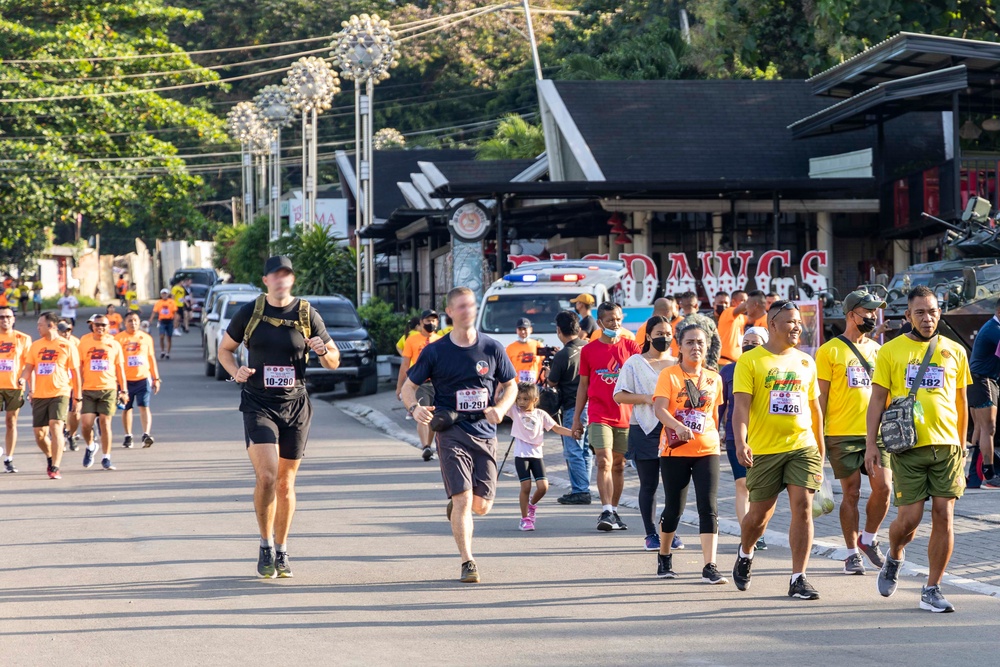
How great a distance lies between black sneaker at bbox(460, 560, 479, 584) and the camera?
8.87m

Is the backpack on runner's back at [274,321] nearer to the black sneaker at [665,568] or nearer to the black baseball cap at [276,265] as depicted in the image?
the black baseball cap at [276,265]

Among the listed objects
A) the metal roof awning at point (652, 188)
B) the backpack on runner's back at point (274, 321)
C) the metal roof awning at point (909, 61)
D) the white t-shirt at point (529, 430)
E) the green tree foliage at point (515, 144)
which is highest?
the green tree foliage at point (515, 144)

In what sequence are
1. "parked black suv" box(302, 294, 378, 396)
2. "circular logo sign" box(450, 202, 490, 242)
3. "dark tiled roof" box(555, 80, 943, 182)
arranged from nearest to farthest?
"parked black suv" box(302, 294, 378, 396)
"circular logo sign" box(450, 202, 490, 242)
"dark tiled roof" box(555, 80, 943, 182)

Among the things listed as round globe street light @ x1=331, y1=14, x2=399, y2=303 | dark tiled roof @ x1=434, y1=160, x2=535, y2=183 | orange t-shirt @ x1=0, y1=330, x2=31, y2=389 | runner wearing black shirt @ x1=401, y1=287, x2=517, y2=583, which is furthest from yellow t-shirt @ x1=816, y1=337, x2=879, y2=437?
dark tiled roof @ x1=434, y1=160, x2=535, y2=183

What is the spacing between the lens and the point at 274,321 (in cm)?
909

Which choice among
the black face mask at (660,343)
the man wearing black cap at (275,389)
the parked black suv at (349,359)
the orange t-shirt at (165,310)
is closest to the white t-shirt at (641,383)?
the black face mask at (660,343)

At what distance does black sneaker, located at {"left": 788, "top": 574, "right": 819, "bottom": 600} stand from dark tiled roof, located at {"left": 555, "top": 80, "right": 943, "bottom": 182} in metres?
18.8

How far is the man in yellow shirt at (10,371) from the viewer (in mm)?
15344

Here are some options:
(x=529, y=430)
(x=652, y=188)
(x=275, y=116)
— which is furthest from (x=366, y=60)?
(x=529, y=430)

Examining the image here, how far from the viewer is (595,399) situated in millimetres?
11281

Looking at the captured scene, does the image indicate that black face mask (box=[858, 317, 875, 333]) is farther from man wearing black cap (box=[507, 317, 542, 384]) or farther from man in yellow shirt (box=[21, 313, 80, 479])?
man in yellow shirt (box=[21, 313, 80, 479])

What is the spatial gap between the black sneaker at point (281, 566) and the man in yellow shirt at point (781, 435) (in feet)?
9.75

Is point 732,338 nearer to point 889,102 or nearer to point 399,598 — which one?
point 399,598

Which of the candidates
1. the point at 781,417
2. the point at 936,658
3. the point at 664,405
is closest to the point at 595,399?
the point at 664,405
